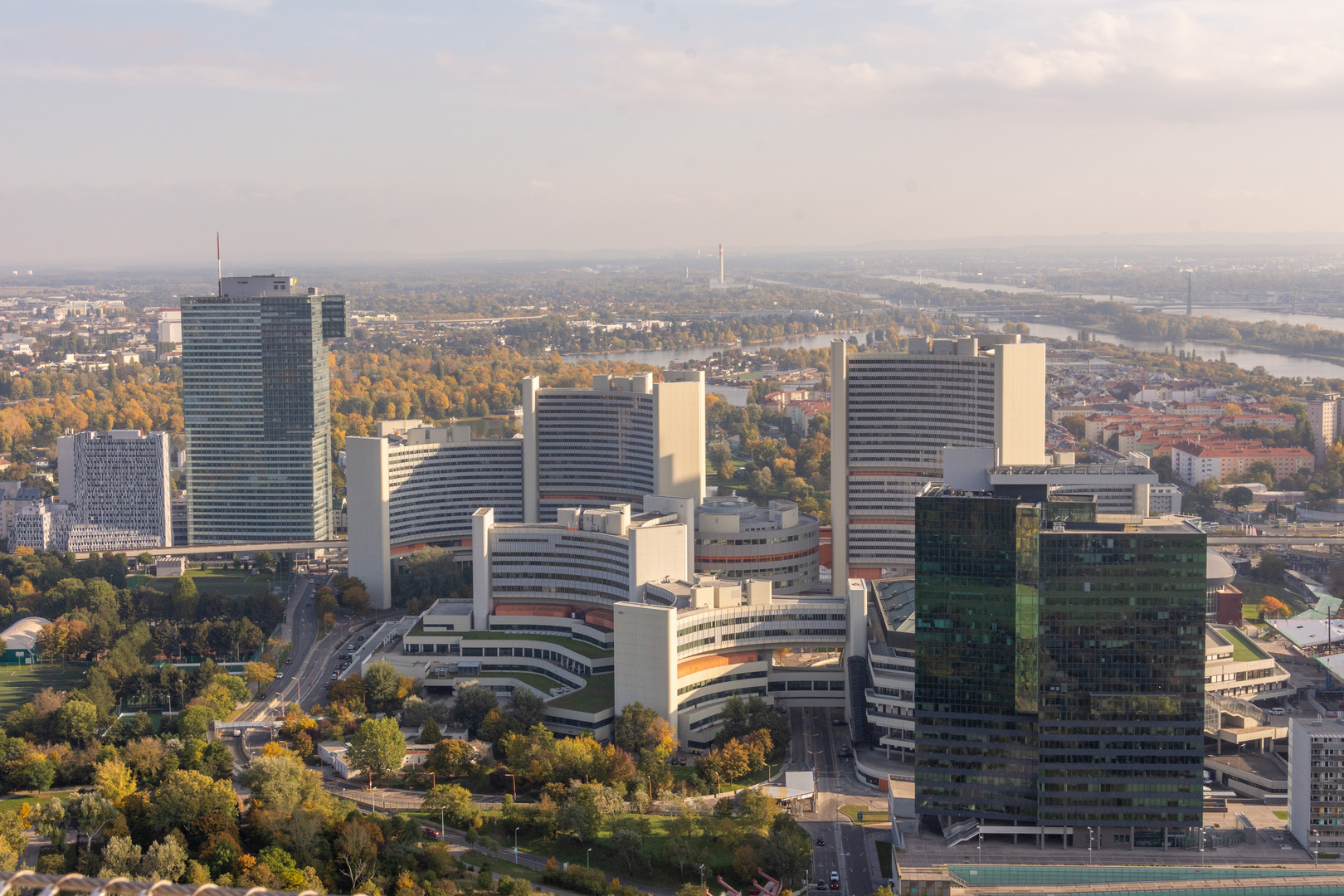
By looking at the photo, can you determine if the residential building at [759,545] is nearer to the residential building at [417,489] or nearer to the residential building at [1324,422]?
the residential building at [417,489]

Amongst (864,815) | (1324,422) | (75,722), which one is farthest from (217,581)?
(1324,422)

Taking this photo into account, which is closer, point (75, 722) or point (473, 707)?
point (75, 722)

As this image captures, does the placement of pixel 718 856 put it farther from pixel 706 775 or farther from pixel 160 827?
pixel 160 827

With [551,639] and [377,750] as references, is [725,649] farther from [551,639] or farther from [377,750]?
[377,750]

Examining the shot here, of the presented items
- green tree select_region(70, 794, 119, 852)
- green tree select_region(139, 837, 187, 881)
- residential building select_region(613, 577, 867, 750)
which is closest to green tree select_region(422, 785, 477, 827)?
green tree select_region(139, 837, 187, 881)

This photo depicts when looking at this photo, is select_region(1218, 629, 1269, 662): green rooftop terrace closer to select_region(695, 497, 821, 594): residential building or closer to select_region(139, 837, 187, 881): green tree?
select_region(695, 497, 821, 594): residential building

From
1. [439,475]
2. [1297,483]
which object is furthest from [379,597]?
[1297,483]
